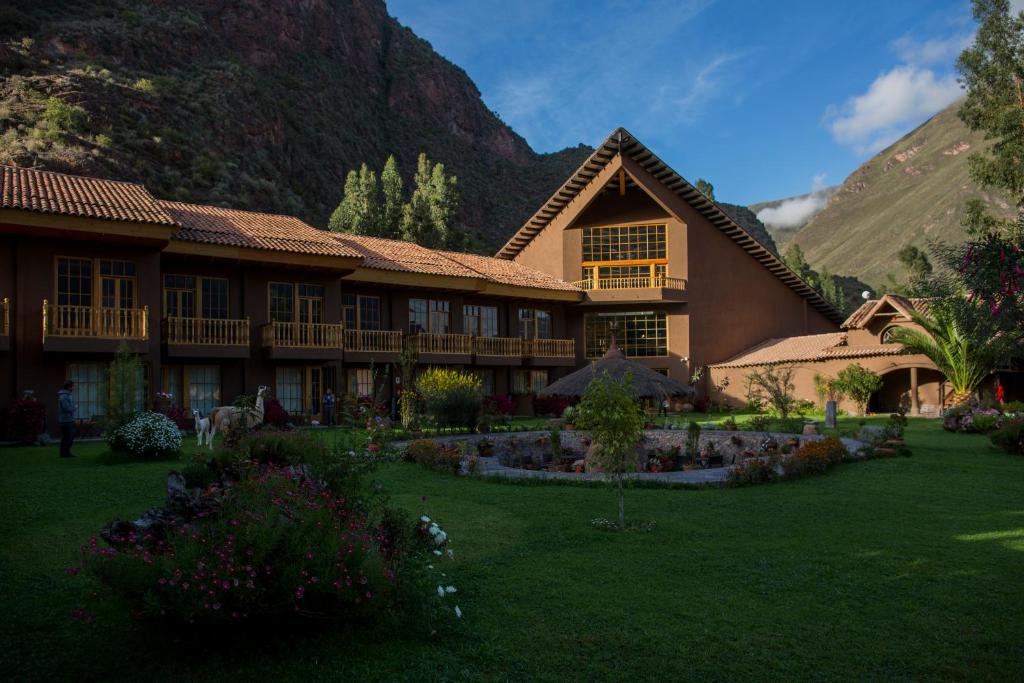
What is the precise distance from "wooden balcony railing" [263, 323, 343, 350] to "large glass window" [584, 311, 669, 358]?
43.4ft

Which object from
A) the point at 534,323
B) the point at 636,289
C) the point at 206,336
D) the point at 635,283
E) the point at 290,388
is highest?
the point at 635,283

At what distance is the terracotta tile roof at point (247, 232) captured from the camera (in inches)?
883

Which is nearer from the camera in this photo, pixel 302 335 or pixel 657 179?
pixel 302 335

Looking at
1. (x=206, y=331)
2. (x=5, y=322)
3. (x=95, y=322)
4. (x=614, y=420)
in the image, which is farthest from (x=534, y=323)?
(x=614, y=420)

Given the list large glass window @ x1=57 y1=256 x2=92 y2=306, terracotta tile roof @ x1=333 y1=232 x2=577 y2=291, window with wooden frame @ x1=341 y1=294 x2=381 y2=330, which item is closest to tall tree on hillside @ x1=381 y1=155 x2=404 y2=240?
terracotta tile roof @ x1=333 y1=232 x2=577 y2=291

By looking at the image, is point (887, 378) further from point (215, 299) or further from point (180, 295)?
point (180, 295)

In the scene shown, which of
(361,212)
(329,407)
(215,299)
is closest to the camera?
(215,299)

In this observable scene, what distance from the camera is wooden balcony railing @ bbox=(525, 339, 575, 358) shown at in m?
31.7

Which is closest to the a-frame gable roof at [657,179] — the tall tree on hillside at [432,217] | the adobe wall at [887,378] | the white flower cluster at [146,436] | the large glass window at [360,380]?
the adobe wall at [887,378]

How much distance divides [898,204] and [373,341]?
100550mm

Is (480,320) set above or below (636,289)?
below

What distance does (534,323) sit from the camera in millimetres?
33562

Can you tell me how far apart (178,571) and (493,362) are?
2586 cm

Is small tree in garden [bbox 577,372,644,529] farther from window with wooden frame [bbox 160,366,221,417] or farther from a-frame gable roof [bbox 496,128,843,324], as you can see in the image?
a-frame gable roof [bbox 496,128,843,324]
